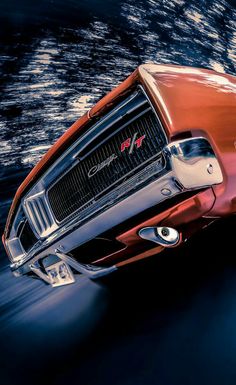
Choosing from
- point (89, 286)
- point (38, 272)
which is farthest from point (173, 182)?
point (89, 286)

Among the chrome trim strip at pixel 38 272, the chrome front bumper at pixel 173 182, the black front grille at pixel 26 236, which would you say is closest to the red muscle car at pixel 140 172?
the chrome front bumper at pixel 173 182

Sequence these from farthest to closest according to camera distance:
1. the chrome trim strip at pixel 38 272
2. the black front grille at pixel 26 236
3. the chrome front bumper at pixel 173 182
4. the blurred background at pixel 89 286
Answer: the black front grille at pixel 26 236, the chrome trim strip at pixel 38 272, the blurred background at pixel 89 286, the chrome front bumper at pixel 173 182

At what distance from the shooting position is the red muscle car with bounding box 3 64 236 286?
1.50 metres

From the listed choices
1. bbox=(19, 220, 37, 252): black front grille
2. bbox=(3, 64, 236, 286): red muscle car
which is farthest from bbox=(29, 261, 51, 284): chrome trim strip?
bbox=(19, 220, 37, 252): black front grille

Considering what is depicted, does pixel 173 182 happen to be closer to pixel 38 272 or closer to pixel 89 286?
pixel 38 272

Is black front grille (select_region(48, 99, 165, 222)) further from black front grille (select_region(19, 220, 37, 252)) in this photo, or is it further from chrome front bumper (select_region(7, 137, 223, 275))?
black front grille (select_region(19, 220, 37, 252))

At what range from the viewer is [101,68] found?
464 centimetres

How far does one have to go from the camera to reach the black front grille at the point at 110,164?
5.52ft

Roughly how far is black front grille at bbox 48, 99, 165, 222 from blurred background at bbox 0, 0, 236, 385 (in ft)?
1.56

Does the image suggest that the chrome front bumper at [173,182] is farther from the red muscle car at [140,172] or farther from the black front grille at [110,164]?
the black front grille at [110,164]

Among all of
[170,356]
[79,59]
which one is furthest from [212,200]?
[79,59]

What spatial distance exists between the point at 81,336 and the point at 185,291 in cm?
72

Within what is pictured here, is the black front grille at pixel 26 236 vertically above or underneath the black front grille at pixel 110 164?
underneath

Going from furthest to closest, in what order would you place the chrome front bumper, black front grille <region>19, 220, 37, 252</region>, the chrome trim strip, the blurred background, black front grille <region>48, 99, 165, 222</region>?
black front grille <region>19, 220, 37, 252</region> < the chrome trim strip < the blurred background < black front grille <region>48, 99, 165, 222</region> < the chrome front bumper
